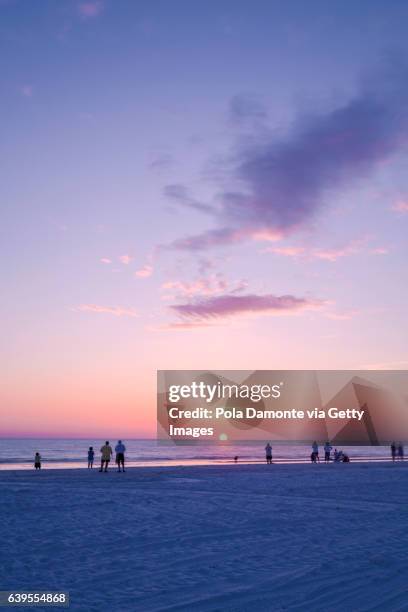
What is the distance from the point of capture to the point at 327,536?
11.5 meters

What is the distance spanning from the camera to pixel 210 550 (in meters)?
10.2

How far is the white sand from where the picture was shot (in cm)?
746

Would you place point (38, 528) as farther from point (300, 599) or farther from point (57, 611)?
point (300, 599)

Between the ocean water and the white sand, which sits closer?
the white sand

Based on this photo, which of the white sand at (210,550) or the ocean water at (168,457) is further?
the ocean water at (168,457)

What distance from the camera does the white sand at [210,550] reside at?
7.46 m

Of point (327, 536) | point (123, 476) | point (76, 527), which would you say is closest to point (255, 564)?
point (327, 536)

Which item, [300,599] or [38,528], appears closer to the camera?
[300,599]

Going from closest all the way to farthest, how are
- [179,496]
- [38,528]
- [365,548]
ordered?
[365,548]
[38,528]
[179,496]

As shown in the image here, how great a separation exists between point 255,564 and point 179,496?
971 centimetres

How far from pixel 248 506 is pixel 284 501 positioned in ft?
5.77

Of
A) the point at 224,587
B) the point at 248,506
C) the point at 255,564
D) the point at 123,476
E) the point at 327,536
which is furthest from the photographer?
the point at 123,476

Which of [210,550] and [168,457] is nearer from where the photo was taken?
[210,550]

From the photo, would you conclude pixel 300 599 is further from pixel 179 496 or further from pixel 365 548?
pixel 179 496
